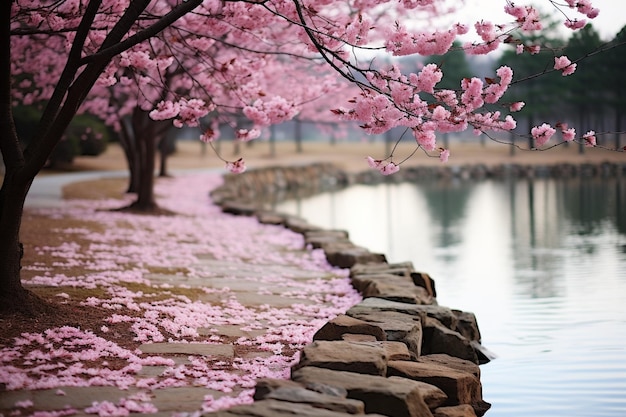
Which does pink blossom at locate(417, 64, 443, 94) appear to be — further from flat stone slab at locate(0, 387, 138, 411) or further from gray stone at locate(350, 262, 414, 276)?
gray stone at locate(350, 262, 414, 276)

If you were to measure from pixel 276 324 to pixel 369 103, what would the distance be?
2329mm

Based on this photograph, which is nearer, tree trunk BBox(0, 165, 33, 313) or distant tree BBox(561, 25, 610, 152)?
tree trunk BBox(0, 165, 33, 313)

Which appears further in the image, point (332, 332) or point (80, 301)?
point (80, 301)

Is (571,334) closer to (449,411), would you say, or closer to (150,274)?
(449,411)

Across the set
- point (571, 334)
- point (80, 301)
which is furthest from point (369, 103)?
point (571, 334)

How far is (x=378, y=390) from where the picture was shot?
15.5 ft

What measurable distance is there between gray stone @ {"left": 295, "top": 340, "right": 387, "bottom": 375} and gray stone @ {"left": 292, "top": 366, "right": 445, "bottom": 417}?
0.50 feet

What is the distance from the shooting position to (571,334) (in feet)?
28.5

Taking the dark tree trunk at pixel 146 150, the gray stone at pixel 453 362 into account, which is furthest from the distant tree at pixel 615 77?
the gray stone at pixel 453 362

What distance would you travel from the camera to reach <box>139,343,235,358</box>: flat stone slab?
6.10 meters

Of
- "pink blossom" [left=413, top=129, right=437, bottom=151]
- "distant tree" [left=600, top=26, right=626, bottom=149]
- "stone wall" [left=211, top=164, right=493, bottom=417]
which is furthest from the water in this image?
"distant tree" [left=600, top=26, right=626, bottom=149]

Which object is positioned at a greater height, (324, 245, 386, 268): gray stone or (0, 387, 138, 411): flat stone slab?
(324, 245, 386, 268): gray stone

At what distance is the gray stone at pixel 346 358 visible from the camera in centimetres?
518

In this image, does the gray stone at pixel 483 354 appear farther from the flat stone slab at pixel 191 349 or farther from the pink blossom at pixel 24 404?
the pink blossom at pixel 24 404
